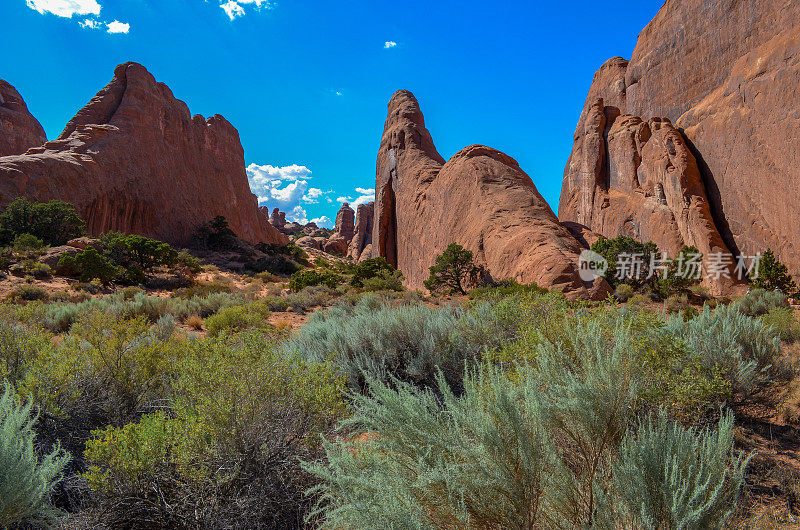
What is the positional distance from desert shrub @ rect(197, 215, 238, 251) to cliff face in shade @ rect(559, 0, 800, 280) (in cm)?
3153

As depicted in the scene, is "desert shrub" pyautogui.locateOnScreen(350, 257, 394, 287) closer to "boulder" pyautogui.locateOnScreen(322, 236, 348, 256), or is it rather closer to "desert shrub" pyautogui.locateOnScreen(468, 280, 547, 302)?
"desert shrub" pyautogui.locateOnScreen(468, 280, 547, 302)

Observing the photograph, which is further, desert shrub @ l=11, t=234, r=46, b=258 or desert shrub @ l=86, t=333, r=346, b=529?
desert shrub @ l=11, t=234, r=46, b=258

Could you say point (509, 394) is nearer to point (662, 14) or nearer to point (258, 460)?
point (258, 460)

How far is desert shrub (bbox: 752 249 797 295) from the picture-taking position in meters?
15.3

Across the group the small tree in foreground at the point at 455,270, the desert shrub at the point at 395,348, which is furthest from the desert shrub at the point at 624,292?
the desert shrub at the point at 395,348

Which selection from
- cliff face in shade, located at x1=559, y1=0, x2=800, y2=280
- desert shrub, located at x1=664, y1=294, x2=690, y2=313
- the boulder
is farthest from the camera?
the boulder

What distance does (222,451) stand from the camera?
2.36 metres

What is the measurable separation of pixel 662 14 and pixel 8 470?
36.5 m

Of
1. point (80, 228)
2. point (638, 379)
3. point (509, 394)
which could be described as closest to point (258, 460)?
point (509, 394)

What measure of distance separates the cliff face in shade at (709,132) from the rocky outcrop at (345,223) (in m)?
51.5

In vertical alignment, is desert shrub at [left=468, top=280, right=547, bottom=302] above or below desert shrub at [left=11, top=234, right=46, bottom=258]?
below

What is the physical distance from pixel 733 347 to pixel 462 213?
53.0ft

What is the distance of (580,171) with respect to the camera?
2959 centimetres

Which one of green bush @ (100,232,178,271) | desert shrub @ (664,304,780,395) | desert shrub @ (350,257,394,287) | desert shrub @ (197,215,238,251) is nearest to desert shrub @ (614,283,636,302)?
desert shrub @ (350,257,394,287)
